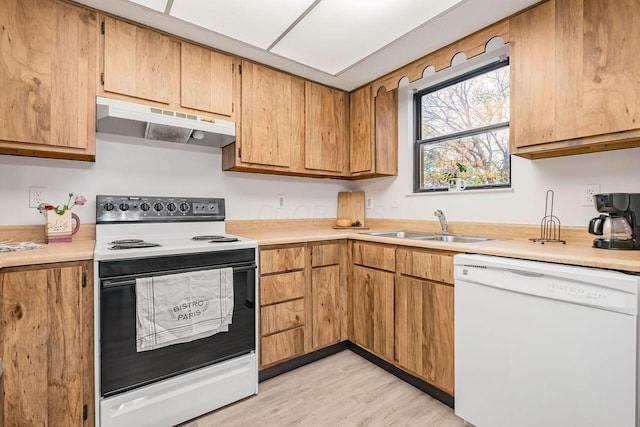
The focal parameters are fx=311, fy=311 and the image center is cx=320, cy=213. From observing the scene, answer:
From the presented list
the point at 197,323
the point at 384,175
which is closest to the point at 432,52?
the point at 384,175

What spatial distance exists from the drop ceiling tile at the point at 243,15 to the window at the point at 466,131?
1457 millimetres

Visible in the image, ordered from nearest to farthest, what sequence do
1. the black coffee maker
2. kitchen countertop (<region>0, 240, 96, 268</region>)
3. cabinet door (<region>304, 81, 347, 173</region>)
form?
1. kitchen countertop (<region>0, 240, 96, 268</region>)
2. the black coffee maker
3. cabinet door (<region>304, 81, 347, 173</region>)

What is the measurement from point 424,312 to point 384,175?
56.3 inches

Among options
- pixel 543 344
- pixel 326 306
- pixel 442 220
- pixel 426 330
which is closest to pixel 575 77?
pixel 442 220

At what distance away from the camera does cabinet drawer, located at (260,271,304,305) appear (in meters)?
2.07

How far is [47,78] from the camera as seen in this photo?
5.44 ft

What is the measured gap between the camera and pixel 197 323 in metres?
1.73

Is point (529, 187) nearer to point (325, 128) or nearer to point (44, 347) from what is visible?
point (325, 128)

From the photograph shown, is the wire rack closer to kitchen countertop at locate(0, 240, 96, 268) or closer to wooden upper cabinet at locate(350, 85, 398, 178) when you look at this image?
wooden upper cabinet at locate(350, 85, 398, 178)

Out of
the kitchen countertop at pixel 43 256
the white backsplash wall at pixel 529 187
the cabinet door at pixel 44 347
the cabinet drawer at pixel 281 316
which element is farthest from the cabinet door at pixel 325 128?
the cabinet door at pixel 44 347

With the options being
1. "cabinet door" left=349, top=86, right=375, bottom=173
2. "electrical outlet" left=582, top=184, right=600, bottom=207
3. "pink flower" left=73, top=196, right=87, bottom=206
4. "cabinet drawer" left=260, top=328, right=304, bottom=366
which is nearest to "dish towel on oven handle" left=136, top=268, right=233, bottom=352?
"cabinet drawer" left=260, top=328, right=304, bottom=366

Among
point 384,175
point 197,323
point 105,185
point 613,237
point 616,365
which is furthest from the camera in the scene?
point 384,175

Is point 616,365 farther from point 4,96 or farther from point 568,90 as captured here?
point 4,96

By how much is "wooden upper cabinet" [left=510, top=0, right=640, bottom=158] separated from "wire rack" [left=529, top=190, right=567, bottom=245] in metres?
→ 0.28
